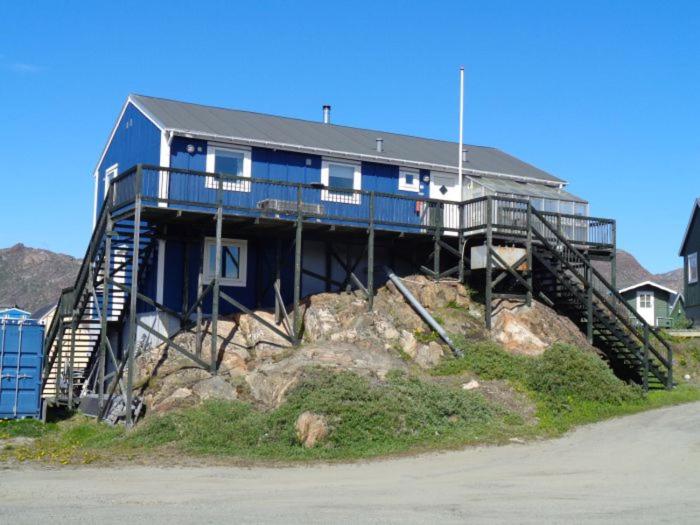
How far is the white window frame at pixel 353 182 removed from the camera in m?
27.3

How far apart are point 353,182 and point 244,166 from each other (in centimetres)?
394

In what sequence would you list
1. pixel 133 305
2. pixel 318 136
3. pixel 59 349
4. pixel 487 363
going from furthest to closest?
pixel 318 136 < pixel 59 349 < pixel 487 363 < pixel 133 305

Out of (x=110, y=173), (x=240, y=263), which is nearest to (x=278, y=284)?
(x=240, y=263)

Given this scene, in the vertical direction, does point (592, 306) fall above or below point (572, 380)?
above

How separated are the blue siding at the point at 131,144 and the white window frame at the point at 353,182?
5350 mm

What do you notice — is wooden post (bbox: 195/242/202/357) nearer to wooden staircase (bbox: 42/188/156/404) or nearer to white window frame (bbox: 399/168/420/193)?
wooden staircase (bbox: 42/188/156/404)

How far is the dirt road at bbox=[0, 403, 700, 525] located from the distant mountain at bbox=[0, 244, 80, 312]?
7307 centimetres

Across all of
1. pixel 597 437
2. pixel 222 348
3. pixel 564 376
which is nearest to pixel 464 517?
pixel 597 437

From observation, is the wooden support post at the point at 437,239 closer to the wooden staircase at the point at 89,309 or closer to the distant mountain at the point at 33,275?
the wooden staircase at the point at 89,309

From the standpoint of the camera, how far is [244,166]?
2655 cm

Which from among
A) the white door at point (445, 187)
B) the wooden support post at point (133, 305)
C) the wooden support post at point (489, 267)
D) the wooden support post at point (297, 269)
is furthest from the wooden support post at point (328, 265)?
the wooden support post at point (133, 305)

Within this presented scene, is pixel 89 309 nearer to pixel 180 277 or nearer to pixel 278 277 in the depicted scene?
pixel 180 277

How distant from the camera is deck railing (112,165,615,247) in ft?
76.4

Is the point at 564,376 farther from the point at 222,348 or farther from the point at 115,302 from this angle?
the point at 115,302
